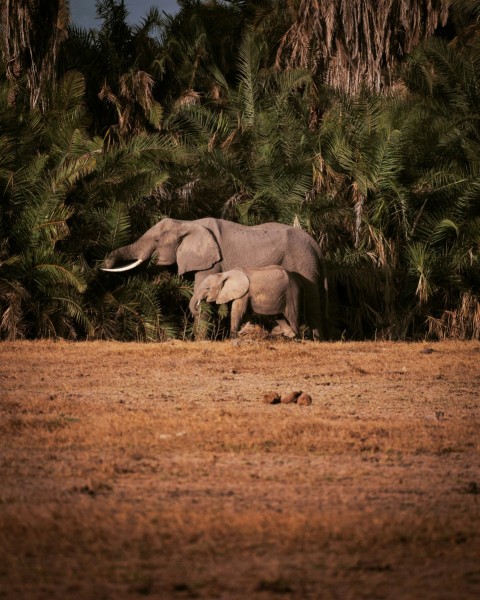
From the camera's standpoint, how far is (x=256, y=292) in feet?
48.5

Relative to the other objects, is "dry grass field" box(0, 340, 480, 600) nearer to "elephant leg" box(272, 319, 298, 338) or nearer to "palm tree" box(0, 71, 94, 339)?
"elephant leg" box(272, 319, 298, 338)

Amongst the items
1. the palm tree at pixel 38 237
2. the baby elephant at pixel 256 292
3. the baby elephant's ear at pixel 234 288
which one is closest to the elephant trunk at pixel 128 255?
the palm tree at pixel 38 237

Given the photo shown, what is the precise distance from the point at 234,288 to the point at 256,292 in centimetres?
30

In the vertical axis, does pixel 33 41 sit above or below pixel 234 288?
above

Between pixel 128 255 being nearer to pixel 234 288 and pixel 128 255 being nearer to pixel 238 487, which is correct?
pixel 234 288

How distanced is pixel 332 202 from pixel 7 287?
217 inches

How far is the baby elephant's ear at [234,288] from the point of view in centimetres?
1473

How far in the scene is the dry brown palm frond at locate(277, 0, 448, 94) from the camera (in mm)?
21312

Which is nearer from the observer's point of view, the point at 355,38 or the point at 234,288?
the point at 234,288

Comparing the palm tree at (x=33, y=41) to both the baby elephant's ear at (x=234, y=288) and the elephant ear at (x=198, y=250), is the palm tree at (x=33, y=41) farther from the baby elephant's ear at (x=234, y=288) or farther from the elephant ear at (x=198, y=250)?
the baby elephant's ear at (x=234, y=288)

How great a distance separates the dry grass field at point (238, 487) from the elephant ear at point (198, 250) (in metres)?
4.64

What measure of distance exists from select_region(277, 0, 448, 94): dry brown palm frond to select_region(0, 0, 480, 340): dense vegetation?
0.20ft

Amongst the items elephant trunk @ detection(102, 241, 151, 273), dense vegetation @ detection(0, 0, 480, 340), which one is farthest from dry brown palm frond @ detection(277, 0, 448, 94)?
elephant trunk @ detection(102, 241, 151, 273)

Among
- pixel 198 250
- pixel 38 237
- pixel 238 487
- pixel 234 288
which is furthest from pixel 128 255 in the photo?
pixel 238 487
